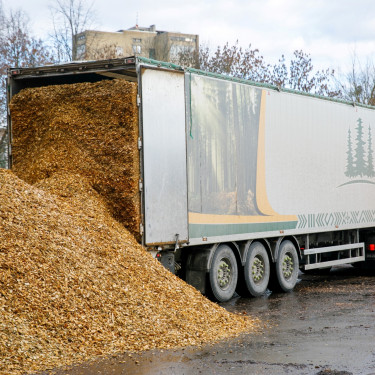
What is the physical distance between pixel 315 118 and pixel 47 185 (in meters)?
6.80

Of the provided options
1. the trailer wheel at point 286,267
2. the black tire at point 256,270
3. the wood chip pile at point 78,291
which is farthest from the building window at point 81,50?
the wood chip pile at point 78,291

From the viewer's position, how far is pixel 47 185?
10.8m

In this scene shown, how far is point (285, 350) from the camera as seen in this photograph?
811cm

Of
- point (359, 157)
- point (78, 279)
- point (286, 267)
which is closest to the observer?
point (78, 279)

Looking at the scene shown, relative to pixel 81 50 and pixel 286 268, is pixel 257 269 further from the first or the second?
pixel 81 50

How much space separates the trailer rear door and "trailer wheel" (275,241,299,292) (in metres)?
3.39

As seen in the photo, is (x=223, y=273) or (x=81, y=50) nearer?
(x=223, y=273)

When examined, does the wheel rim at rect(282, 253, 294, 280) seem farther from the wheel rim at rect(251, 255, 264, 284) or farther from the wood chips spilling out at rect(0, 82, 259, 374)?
the wood chips spilling out at rect(0, 82, 259, 374)

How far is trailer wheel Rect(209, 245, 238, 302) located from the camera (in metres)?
12.1

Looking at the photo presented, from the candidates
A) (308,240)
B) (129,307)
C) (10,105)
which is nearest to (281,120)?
(308,240)

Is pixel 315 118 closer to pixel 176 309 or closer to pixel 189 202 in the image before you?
pixel 189 202

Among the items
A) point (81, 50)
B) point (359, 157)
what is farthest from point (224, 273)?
point (81, 50)

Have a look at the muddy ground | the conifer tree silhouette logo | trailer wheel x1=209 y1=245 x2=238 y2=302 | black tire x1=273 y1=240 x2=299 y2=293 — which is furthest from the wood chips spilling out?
the conifer tree silhouette logo

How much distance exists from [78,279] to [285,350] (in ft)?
8.54
